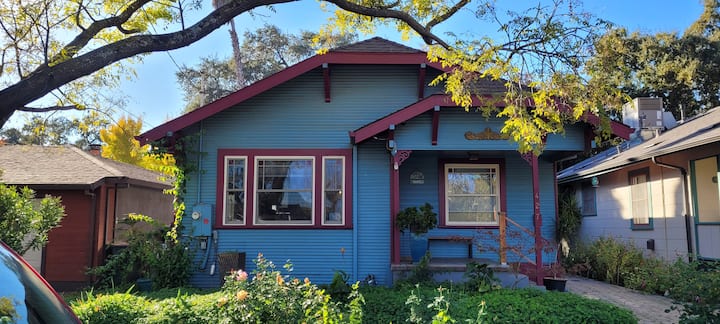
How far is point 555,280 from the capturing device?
8.18 meters

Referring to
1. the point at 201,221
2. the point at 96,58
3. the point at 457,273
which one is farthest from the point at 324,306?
the point at 201,221

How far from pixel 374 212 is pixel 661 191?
6.64 meters

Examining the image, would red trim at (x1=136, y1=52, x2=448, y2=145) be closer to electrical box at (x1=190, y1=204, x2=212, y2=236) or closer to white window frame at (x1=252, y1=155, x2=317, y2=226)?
white window frame at (x1=252, y1=155, x2=317, y2=226)

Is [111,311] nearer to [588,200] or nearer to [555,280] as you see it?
[555,280]

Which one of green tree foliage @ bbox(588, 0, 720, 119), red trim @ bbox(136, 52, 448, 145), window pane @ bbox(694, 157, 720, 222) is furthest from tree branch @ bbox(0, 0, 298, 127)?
green tree foliage @ bbox(588, 0, 720, 119)

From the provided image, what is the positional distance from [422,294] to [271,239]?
3.88 m

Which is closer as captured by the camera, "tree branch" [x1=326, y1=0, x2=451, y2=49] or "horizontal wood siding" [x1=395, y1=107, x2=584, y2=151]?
"tree branch" [x1=326, y1=0, x2=451, y2=49]

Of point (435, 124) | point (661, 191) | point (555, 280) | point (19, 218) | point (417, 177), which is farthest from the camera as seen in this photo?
point (661, 191)

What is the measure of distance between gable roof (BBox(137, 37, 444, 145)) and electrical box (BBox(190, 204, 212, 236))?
5.05 ft

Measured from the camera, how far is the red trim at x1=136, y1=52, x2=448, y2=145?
888cm

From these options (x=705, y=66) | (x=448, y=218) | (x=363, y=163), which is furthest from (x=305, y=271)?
(x=705, y=66)

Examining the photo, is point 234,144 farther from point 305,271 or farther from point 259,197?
point 305,271

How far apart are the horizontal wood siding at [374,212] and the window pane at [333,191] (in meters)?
0.37

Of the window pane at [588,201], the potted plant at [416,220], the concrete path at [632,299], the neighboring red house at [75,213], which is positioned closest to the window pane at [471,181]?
the potted plant at [416,220]
